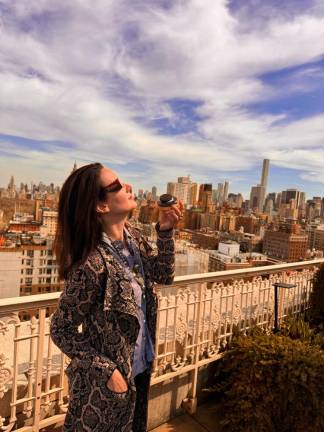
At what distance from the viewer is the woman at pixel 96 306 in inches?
41.4

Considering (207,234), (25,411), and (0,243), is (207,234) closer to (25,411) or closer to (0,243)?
(0,243)

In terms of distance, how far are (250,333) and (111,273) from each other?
2.20 meters

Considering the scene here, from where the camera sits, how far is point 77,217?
1090 mm

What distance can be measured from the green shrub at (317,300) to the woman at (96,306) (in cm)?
309

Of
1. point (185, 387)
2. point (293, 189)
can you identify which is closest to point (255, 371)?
point (185, 387)

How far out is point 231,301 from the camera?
2.86 meters

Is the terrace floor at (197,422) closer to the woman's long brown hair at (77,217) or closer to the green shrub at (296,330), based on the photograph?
the green shrub at (296,330)

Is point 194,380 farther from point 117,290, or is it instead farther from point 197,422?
point 117,290

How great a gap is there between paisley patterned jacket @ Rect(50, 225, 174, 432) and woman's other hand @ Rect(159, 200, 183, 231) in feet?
1.03

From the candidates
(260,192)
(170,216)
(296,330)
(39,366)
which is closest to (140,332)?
(170,216)

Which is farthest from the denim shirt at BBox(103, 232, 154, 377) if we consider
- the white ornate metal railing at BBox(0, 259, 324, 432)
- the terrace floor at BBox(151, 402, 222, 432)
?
the terrace floor at BBox(151, 402, 222, 432)

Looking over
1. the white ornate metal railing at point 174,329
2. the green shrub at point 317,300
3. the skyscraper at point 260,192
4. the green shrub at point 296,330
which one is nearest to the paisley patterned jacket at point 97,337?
the white ornate metal railing at point 174,329

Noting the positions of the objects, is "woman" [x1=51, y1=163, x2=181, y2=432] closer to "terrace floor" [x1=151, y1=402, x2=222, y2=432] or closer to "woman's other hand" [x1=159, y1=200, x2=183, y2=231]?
"woman's other hand" [x1=159, y1=200, x2=183, y2=231]

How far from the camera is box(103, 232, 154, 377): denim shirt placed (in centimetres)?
122
